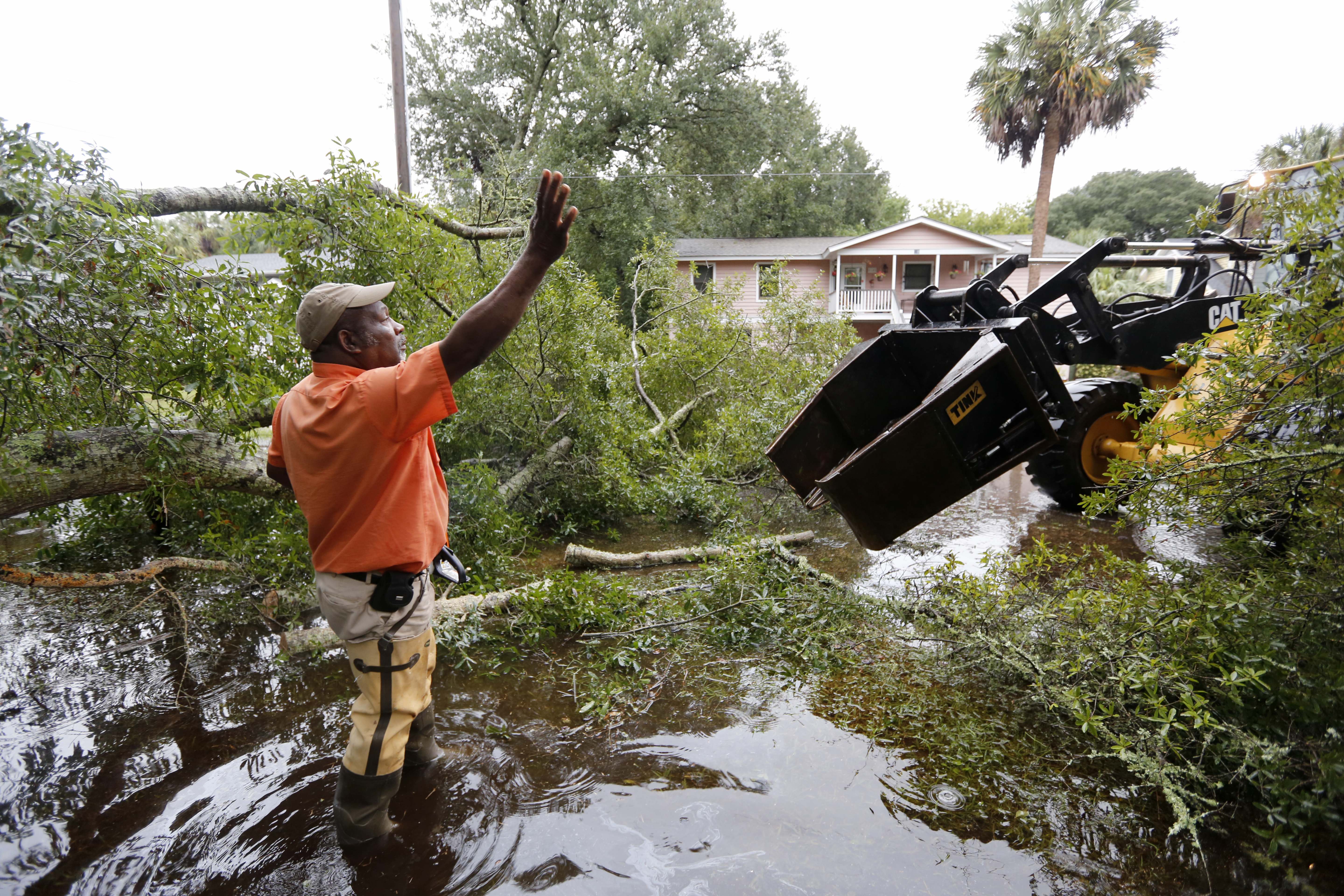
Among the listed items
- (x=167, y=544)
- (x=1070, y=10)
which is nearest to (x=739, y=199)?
(x=1070, y=10)

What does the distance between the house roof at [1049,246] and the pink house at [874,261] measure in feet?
0.26

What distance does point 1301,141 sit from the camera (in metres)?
29.5

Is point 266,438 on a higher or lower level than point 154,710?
higher

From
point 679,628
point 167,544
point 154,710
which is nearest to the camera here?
point 154,710

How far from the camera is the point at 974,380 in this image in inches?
131

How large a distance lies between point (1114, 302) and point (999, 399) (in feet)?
13.3

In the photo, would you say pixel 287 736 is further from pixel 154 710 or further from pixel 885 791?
pixel 885 791

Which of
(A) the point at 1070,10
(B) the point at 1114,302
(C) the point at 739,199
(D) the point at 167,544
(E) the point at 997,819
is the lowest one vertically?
(E) the point at 997,819

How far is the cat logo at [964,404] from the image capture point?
10.9 feet

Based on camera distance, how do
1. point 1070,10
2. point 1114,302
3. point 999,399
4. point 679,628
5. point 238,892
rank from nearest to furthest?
point 238,892 < point 999,399 < point 679,628 < point 1114,302 < point 1070,10

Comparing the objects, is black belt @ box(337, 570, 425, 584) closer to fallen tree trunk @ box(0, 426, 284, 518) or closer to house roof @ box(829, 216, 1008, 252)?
fallen tree trunk @ box(0, 426, 284, 518)

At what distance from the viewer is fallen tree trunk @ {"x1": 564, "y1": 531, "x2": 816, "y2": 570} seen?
571cm

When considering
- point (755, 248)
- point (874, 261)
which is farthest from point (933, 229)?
point (755, 248)

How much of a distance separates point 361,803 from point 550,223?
6.94 ft
